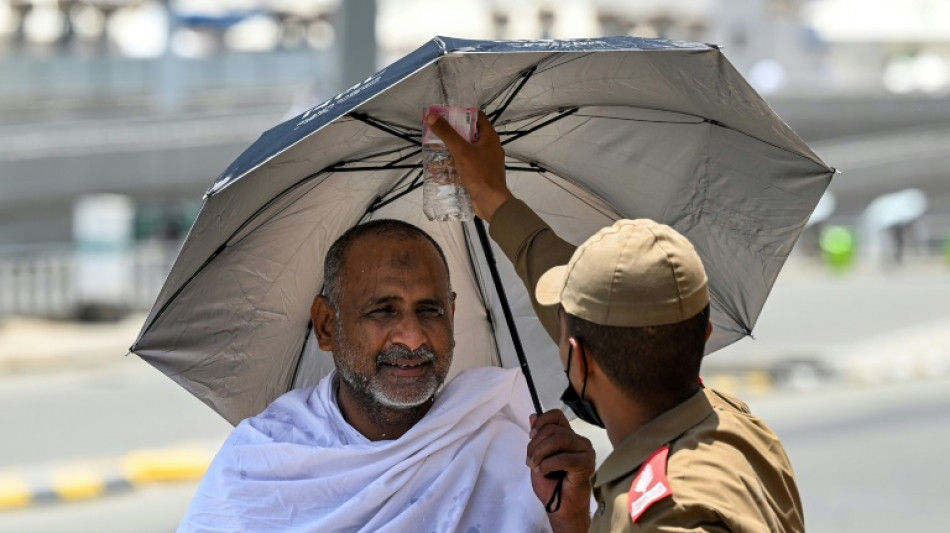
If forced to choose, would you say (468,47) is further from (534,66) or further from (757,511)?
(757,511)

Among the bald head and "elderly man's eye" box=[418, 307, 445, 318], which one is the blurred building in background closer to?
the bald head

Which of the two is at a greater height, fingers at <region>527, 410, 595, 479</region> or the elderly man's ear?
the elderly man's ear

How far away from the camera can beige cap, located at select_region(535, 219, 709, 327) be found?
2.38 meters

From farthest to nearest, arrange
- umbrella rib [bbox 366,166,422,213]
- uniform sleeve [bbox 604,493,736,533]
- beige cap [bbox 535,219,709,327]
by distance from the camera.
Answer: umbrella rib [bbox 366,166,422,213], beige cap [bbox 535,219,709,327], uniform sleeve [bbox 604,493,736,533]

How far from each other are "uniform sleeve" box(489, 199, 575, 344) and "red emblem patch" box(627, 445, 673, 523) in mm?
834

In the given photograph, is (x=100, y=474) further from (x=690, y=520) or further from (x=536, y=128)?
(x=690, y=520)

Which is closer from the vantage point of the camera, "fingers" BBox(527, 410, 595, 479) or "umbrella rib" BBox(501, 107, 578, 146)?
"fingers" BBox(527, 410, 595, 479)

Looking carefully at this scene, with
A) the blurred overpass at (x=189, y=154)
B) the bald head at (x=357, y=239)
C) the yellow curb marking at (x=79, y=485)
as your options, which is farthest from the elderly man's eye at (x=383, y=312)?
the blurred overpass at (x=189, y=154)

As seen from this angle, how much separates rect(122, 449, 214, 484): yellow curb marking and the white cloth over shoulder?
688 centimetres

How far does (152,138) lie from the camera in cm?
3039

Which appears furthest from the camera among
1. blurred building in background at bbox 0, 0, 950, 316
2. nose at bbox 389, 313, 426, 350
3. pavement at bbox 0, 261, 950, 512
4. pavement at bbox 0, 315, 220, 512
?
blurred building in background at bbox 0, 0, 950, 316

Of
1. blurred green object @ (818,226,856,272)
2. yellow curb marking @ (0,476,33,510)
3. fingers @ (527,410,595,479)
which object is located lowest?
yellow curb marking @ (0,476,33,510)

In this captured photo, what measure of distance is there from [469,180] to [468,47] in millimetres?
434

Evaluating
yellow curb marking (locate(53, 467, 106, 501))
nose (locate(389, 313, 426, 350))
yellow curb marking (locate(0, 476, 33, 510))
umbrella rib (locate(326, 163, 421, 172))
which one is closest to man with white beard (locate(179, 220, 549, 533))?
nose (locate(389, 313, 426, 350))
